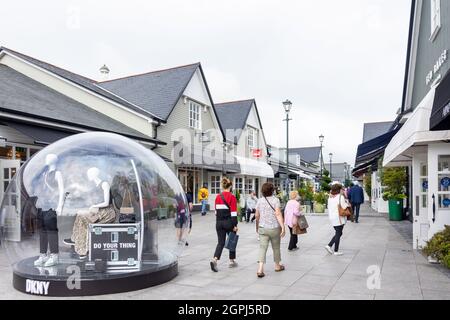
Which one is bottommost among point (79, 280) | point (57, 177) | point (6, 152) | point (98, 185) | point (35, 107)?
point (79, 280)

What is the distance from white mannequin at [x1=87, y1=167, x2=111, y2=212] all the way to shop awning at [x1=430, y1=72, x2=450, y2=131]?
17.8 feet

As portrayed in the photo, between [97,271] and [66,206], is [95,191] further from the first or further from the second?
[97,271]

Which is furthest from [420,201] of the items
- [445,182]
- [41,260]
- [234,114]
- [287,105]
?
[234,114]

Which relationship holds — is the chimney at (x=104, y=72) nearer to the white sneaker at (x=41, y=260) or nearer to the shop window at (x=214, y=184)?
the shop window at (x=214, y=184)

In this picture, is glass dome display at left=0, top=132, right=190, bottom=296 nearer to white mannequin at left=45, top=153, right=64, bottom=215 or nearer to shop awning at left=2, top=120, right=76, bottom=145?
white mannequin at left=45, top=153, right=64, bottom=215

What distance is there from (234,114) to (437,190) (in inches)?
977

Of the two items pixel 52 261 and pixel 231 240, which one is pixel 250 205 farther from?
pixel 52 261

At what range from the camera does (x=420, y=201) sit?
988cm

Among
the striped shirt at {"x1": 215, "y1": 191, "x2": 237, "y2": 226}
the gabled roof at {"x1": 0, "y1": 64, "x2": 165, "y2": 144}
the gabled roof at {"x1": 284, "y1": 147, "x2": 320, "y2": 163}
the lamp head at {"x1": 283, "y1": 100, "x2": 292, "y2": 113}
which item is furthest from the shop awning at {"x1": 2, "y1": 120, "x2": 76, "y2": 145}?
the gabled roof at {"x1": 284, "y1": 147, "x2": 320, "y2": 163}

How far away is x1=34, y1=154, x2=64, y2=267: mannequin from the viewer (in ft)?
21.1

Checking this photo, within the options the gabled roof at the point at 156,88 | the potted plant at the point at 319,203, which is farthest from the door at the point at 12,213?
the potted plant at the point at 319,203

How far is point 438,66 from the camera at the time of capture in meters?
10.5

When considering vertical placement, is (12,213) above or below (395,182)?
below
